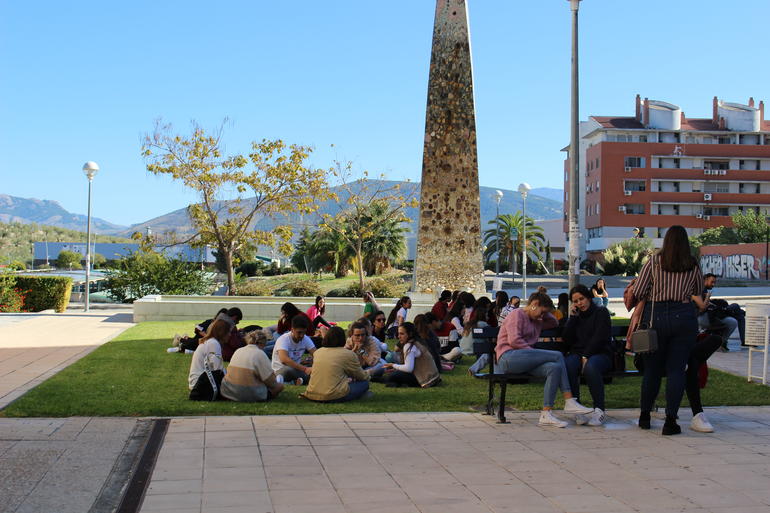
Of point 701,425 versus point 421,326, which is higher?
point 421,326

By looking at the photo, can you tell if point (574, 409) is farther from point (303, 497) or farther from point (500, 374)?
point (303, 497)

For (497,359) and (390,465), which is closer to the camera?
(390,465)

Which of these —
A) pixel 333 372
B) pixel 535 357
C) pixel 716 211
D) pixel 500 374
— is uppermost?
pixel 716 211

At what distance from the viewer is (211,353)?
32.1ft

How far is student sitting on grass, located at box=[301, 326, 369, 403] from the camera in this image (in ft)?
32.0

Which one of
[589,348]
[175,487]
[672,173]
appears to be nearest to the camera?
[175,487]

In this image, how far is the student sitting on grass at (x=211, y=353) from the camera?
9719 millimetres

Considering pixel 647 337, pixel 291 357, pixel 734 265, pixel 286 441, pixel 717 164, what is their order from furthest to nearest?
1. pixel 717 164
2. pixel 734 265
3. pixel 291 357
4. pixel 647 337
5. pixel 286 441

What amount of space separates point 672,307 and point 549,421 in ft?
5.27

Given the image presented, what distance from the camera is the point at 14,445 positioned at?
717 centimetres

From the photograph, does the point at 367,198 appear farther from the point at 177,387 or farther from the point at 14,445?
the point at 14,445

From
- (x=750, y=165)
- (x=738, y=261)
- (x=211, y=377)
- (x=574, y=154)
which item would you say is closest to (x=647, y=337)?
(x=211, y=377)

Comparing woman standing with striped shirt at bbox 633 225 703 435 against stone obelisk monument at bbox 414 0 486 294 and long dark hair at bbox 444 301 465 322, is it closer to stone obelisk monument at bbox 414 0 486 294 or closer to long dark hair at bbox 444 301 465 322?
long dark hair at bbox 444 301 465 322

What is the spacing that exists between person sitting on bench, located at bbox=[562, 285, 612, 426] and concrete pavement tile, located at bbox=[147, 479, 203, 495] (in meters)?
4.07
